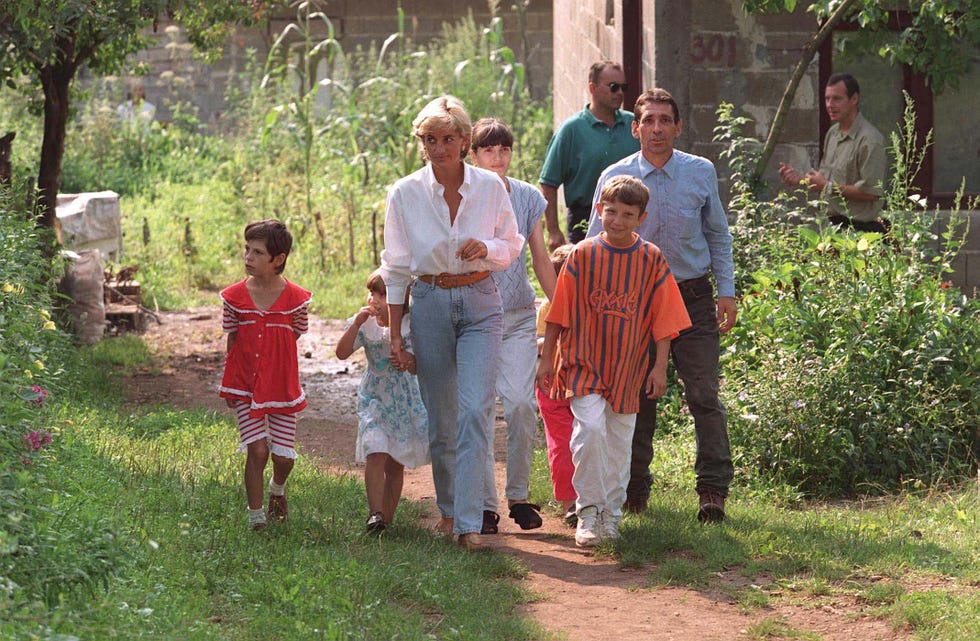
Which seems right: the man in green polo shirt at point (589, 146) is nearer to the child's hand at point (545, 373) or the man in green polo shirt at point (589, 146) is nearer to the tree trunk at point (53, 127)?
the child's hand at point (545, 373)

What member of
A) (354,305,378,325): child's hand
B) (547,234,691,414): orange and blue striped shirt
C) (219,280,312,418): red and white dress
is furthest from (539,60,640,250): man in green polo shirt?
(219,280,312,418): red and white dress

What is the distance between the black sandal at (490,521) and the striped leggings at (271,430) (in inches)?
37.2

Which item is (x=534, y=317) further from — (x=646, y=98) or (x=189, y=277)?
(x=189, y=277)

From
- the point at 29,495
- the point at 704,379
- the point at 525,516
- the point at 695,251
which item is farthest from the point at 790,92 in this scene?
the point at 29,495

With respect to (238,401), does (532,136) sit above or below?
above

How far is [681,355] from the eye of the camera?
6.48 m

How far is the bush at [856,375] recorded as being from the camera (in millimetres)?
7184

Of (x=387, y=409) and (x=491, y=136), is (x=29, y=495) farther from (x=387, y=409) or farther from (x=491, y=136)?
(x=491, y=136)

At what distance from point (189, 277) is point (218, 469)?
6493mm

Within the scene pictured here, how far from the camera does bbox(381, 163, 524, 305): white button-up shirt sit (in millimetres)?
5750

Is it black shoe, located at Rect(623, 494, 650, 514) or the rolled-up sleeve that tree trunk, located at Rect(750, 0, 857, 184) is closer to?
black shoe, located at Rect(623, 494, 650, 514)

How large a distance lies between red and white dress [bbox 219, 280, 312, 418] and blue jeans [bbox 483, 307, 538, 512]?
0.99m

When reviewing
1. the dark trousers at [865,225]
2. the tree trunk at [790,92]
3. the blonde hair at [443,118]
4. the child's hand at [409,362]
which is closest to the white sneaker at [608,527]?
the child's hand at [409,362]

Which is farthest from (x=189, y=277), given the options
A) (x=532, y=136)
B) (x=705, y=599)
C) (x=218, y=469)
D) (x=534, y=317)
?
(x=705, y=599)
